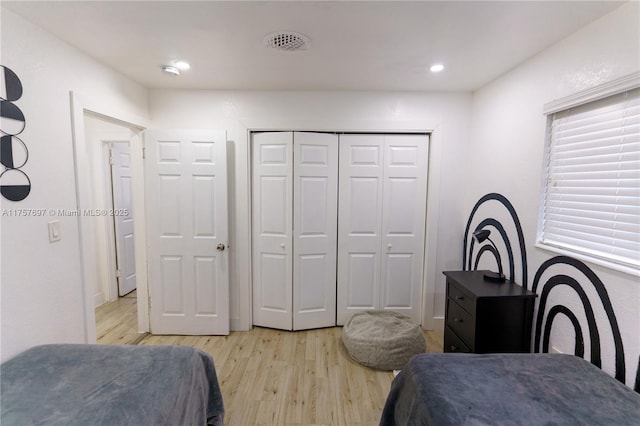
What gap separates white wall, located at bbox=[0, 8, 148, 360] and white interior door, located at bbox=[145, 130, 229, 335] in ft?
2.66

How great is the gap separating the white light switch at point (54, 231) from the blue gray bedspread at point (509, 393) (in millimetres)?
2133

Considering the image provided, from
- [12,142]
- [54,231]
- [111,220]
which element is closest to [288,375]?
[54,231]

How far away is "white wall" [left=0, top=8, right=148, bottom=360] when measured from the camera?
57.2 inches

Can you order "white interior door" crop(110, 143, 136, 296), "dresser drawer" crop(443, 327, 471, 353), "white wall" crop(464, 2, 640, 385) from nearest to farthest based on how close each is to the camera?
"white wall" crop(464, 2, 640, 385) → "dresser drawer" crop(443, 327, 471, 353) → "white interior door" crop(110, 143, 136, 296)

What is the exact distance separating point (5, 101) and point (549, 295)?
128 inches

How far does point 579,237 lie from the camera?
1.65 meters

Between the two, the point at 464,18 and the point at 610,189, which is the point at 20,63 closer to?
the point at 464,18

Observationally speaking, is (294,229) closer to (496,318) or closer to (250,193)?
(250,193)

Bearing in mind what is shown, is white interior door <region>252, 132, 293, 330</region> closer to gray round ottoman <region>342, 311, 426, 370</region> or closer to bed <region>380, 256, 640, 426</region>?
gray round ottoman <region>342, 311, 426, 370</region>

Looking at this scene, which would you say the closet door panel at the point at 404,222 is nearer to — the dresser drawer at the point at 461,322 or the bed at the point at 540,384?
the dresser drawer at the point at 461,322

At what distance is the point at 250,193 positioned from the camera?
112 inches

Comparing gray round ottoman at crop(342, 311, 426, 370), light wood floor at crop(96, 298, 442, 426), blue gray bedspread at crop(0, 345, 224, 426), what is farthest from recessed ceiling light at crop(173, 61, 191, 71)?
gray round ottoman at crop(342, 311, 426, 370)

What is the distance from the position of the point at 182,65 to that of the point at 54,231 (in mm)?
1416

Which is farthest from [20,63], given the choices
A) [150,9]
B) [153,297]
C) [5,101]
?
[153,297]
